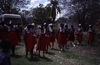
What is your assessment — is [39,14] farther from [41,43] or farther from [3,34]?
[41,43]

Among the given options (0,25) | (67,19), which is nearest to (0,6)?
(67,19)

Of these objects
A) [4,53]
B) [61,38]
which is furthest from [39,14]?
[4,53]

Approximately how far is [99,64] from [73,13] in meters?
31.2

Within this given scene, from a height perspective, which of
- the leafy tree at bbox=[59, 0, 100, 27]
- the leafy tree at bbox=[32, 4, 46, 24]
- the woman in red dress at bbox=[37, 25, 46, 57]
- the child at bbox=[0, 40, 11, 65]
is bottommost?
the leafy tree at bbox=[32, 4, 46, 24]

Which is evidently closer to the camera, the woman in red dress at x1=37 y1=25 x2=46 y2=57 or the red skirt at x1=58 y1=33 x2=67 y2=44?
the woman in red dress at x1=37 y1=25 x2=46 y2=57

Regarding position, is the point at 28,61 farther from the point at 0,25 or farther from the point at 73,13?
the point at 73,13

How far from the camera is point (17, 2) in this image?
177 ft

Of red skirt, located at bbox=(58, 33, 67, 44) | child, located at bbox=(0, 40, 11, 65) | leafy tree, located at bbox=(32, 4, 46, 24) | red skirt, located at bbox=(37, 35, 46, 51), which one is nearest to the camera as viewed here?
child, located at bbox=(0, 40, 11, 65)

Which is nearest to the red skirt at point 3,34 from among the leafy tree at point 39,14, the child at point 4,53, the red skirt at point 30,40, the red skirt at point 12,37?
the red skirt at point 12,37

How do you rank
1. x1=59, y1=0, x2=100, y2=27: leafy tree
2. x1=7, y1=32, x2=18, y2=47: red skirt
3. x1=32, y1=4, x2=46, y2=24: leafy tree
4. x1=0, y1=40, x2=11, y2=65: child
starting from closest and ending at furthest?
1. x1=0, y1=40, x2=11, y2=65: child
2. x1=7, y1=32, x2=18, y2=47: red skirt
3. x1=59, y1=0, x2=100, y2=27: leafy tree
4. x1=32, y1=4, x2=46, y2=24: leafy tree

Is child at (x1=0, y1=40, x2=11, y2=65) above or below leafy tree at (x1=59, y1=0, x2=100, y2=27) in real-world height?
above

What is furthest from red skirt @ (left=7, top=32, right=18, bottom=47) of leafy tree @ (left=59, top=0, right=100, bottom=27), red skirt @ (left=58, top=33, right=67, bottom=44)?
leafy tree @ (left=59, top=0, right=100, bottom=27)

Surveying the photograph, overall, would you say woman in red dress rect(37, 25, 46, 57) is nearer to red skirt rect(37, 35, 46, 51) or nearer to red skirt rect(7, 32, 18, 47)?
red skirt rect(37, 35, 46, 51)

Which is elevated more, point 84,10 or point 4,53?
point 4,53
